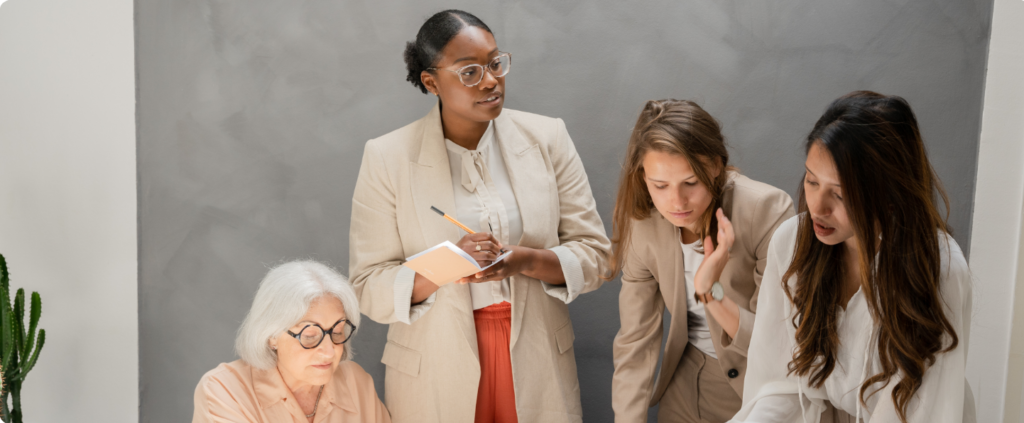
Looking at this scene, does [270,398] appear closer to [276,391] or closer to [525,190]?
[276,391]

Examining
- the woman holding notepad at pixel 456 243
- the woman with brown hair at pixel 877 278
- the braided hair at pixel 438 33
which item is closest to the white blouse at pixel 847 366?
the woman with brown hair at pixel 877 278

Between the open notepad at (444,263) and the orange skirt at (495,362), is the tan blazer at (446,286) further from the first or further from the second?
the open notepad at (444,263)

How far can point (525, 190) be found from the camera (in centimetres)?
237

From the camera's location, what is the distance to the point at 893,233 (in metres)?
1.48

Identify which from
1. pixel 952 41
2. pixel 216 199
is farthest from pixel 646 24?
pixel 216 199

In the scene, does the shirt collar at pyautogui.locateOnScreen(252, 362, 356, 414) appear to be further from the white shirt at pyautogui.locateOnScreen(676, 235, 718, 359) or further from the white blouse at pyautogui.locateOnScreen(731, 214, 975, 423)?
the white blouse at pyautogui.locateOnScreen(731, 214, 975, 423)

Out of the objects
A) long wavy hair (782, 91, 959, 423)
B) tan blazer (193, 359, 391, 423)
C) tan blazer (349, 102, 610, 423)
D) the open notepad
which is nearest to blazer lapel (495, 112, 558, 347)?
tan blazer (349, 102, 610, 423)

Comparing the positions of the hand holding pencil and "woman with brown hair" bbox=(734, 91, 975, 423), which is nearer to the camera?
"woman with brown hair" bbox=(734, 91, 975, 423)

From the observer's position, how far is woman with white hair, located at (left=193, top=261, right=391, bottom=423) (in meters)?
2.11

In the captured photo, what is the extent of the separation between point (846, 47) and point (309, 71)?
2.25m

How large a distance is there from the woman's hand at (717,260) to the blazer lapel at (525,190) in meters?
0.58

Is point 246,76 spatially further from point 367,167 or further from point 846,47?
point 846,47

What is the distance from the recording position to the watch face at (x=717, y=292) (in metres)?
2.06

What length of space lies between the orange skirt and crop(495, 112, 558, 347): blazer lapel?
0.08m
